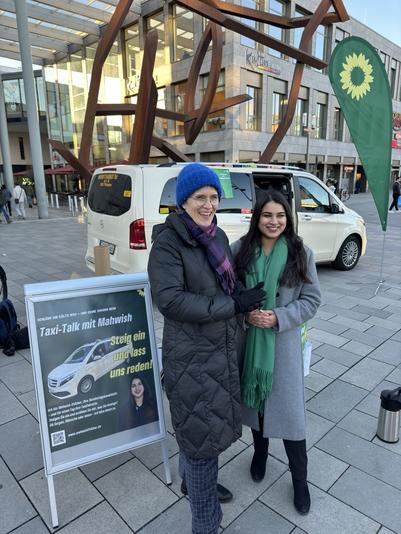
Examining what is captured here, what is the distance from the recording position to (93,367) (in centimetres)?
211

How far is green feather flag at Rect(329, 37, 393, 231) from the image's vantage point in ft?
17.3

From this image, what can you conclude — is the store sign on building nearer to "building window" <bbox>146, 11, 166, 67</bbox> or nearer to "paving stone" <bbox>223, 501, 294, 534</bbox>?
"building window" <bbox>146, 11, 166, 67</bbox>

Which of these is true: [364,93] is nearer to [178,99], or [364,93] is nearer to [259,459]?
[259,459]

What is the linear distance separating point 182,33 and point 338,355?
30.0 metres

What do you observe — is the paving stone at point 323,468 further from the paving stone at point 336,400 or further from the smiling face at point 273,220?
the smiling face at point 273,220

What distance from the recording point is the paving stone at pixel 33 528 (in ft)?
6.59

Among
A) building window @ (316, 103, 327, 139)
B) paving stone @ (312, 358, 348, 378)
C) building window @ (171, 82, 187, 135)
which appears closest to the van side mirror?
paving stone @ (312, 358, 348, 378)

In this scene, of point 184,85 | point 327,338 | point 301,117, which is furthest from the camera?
point 301,117

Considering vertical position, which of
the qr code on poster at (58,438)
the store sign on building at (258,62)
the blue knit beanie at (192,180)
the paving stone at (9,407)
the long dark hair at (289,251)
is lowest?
the paving stone at (9,407)

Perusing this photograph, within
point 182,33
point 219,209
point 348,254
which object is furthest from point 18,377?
point 182,33

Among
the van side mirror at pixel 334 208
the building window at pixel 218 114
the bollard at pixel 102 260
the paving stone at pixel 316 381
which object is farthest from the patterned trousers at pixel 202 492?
the building window at pixel 218 114

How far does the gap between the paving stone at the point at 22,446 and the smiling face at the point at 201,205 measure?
2018mm

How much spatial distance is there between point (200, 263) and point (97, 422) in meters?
1.20

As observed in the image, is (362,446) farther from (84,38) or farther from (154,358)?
(84,38)
